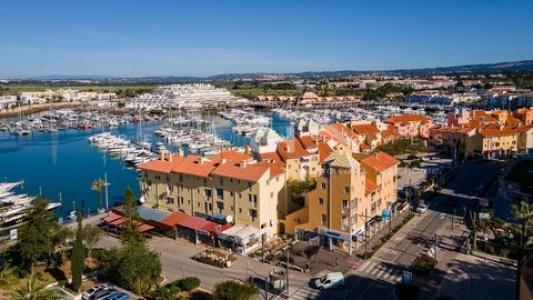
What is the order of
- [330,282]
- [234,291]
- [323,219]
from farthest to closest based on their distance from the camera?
[323,219] → [330,282] → [234,291]

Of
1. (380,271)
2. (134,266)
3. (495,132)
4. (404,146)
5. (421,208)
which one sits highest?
(495,132)

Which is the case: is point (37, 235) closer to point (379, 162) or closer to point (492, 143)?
point (379, 162)

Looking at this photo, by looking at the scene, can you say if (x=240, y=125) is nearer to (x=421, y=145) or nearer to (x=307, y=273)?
(x=421, y=145)

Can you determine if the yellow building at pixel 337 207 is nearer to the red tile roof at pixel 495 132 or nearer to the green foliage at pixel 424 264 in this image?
the green foliage at pixel 424 264

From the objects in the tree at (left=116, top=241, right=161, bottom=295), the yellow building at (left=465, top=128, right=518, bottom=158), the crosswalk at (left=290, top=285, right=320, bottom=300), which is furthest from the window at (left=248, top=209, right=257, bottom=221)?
the yellow building at (left=465, top=128, right=518, bottom=158)

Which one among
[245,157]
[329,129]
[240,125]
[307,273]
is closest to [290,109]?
[240,125]

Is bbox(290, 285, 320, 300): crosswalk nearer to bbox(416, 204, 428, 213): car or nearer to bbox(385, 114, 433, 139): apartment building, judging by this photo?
bbox(416, 204, 428, 213): car

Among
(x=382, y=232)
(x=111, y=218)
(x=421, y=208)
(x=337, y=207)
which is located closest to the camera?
(x=337, y=207)

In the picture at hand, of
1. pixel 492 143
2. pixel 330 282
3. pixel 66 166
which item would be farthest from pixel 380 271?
pixel 66 166
